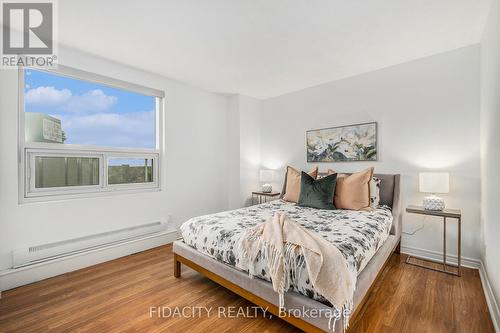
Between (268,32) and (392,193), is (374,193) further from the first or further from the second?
(268,32)

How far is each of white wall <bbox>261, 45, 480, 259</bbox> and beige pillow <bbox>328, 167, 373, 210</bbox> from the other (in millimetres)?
616

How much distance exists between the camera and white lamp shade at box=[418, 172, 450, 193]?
7.70ft

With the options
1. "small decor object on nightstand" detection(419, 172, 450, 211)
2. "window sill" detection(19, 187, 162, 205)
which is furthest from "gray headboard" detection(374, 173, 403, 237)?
"window sill" detection(19, 187, 162, 205)

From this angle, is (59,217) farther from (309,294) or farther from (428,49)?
(428,49)

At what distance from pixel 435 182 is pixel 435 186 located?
0.04 m

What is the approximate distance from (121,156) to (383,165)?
3.61m

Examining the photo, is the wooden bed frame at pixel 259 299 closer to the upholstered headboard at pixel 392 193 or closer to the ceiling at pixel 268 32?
the upholstered headboard at pixel 392 193

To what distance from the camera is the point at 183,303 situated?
1854 millimetres

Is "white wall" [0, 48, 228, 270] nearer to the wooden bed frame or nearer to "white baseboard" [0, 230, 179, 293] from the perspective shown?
"white baseboard" [0, 230, 179, 293]

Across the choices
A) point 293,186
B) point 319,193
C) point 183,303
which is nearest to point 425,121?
point 319,193

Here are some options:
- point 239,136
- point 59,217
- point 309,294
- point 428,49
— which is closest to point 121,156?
point 59,217

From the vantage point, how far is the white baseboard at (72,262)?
6.83 ft

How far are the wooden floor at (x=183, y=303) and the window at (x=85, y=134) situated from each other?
3.39 feet

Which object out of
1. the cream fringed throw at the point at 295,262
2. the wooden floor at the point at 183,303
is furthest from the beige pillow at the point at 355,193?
the cream fringed throw at the point at 295,262
